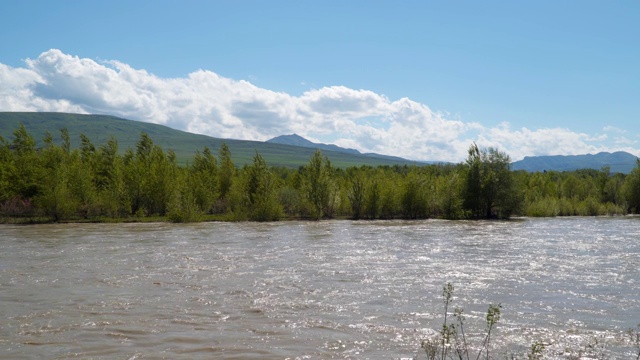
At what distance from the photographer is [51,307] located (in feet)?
47.2

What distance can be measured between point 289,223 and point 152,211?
16.1 metres

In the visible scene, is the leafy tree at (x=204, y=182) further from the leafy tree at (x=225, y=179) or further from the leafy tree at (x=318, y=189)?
the leafy tree at (x=318, y=189)

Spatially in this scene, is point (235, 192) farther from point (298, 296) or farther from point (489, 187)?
point (298, 296)

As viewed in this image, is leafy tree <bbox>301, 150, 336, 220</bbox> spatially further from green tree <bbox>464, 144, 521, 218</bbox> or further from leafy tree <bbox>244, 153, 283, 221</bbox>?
green tree <bbox>464, 144, 521, 218</bbox>

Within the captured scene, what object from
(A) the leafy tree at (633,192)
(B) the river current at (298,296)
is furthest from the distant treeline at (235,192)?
(B) the river current at (298,296)

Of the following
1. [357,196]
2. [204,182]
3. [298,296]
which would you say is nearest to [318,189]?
[357,196]

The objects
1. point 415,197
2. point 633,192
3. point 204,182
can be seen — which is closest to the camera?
point 415,197

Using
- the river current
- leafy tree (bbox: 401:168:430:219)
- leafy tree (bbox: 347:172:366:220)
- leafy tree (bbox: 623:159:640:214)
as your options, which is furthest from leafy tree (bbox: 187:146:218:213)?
leafy tree (bbox: 623:159:640:214)

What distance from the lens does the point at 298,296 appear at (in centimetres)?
1602

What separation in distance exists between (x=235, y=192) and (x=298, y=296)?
132 feet

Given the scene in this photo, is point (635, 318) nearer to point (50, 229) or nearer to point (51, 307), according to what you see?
point (51, 307)

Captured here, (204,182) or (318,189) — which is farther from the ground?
(204,182)

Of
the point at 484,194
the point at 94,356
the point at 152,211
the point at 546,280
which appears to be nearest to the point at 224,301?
the point at 94,356

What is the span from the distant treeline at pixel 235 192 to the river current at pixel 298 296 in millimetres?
19246
